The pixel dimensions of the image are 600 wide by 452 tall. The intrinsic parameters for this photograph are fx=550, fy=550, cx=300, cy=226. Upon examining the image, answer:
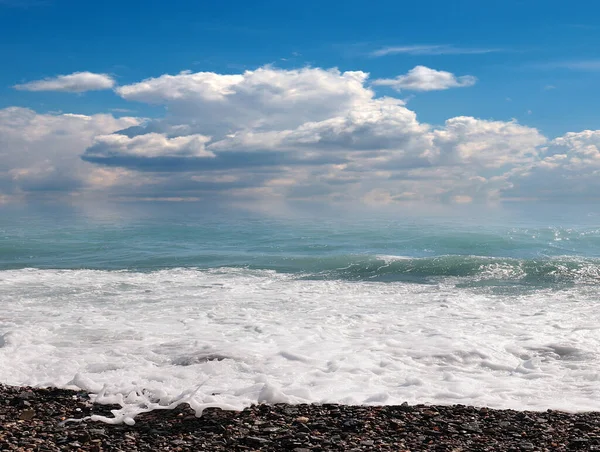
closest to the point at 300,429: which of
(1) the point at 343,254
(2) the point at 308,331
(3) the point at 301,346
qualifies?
(3) the point at 301,346

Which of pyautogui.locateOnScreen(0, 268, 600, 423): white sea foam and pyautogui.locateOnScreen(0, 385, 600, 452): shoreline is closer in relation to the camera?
pyautogui.locateOnScreen(0, 385, 600, 452): shoreline

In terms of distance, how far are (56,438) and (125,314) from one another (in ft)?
25.5

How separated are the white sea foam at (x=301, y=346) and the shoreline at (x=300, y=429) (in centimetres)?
35

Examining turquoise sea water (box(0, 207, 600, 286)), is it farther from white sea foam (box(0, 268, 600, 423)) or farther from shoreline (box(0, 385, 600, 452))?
shoreline (box(0, 385, 600, 452))

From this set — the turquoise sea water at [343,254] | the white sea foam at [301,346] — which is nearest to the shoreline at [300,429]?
the white sea foam at [301,346]

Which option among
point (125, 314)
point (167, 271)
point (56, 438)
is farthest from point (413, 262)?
point (56, 438)

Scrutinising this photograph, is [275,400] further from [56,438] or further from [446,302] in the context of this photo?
[446,302]

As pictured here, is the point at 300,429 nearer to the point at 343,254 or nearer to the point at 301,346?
the point at 301,346

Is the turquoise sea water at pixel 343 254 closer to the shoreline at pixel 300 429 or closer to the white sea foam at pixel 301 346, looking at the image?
the white sea foam at pixel 301 346

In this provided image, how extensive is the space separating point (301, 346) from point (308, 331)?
1.36 meters

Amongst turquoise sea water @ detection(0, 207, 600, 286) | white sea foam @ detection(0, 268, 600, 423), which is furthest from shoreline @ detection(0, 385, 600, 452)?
turquoise sea water @ detection(0, 207, 600, 286)

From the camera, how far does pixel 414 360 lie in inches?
375

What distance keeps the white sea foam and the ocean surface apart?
0.04 meters

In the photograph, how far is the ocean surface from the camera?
7797 millimetres
